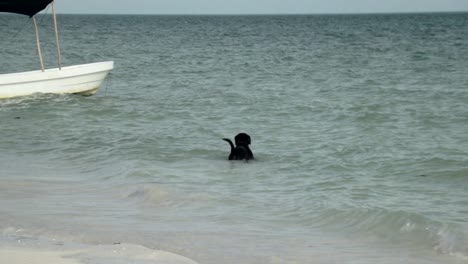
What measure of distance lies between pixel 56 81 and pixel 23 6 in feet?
5.28

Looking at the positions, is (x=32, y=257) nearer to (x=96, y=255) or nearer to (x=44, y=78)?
(x=96, y=255)

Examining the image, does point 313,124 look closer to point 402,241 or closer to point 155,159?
point 155,159

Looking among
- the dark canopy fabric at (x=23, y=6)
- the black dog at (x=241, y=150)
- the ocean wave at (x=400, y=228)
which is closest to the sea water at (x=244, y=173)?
the ocean wave at (x=400, y=228)

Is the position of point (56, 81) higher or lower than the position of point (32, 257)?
lower

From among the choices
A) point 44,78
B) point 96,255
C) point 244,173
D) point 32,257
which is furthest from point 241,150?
point 44,78

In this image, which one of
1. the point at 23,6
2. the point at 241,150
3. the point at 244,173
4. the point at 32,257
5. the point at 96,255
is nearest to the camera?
the point at 32,257

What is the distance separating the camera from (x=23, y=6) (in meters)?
16.0

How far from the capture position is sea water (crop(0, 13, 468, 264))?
6277 millimetres

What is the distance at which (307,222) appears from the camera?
7137 mm

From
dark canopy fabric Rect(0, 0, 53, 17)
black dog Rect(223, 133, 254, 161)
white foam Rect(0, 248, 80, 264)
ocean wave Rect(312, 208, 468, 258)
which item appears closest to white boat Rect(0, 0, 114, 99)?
dark canopy fabric Rect(0, 0, 53, 17)

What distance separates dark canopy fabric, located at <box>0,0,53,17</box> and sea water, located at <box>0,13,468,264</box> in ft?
5.91

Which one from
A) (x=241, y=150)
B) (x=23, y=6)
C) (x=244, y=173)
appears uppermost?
(x=23, y=6)

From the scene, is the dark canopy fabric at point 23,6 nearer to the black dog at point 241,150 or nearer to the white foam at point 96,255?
the black dog at point 241,150

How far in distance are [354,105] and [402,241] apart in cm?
912
